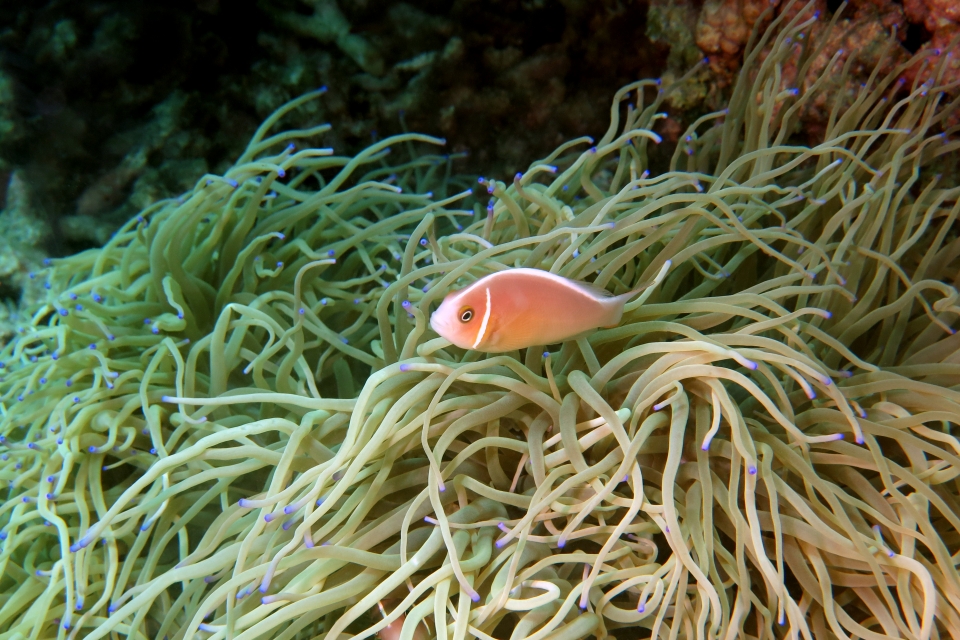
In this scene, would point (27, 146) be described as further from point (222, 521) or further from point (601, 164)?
point (601, 164)

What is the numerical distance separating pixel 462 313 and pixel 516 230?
62cm

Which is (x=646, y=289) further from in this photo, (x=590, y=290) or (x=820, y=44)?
(x=820, y=44)

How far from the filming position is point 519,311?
1048 millimetres

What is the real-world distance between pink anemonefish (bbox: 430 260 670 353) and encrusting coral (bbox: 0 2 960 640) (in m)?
0.11

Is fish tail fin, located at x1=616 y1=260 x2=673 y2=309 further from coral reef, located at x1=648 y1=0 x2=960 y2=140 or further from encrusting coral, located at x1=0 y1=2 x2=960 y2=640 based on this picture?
coral reef, located at x1=648 y1=0 x2=960 y2=140

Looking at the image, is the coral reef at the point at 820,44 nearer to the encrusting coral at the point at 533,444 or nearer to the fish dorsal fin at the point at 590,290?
the encrusting coral at the point at 533,444

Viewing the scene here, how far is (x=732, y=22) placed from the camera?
1.99 m

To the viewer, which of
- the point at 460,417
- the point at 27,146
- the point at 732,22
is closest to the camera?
the point at 460,417

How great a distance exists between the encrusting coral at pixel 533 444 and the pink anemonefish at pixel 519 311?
0.35ft

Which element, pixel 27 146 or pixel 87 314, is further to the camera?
pixel 27 146

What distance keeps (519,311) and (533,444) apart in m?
0.29

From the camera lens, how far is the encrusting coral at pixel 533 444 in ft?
3.65

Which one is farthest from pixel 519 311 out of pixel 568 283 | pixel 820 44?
pixel 820 44

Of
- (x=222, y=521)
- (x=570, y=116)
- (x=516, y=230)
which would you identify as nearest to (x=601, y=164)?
(x=570, y=116)
